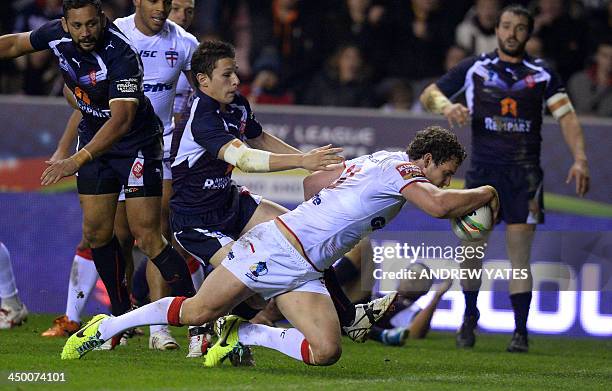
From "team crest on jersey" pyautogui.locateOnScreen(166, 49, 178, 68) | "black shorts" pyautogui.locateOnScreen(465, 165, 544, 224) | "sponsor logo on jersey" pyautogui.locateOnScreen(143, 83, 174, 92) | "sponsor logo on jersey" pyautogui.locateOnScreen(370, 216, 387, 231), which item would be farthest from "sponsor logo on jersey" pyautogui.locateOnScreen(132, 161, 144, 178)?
"black shorts" pyautogui.locateOnScreen(465, 165, 544, 224)

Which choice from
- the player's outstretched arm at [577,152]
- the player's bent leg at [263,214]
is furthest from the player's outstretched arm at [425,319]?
the player's bent leg at [263,214]

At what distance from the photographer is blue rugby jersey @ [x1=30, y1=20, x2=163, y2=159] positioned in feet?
24.7

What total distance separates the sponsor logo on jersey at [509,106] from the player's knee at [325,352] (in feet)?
11.1

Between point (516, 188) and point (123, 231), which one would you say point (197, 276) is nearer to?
point (123, 231)

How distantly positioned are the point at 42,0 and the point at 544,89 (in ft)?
22.7

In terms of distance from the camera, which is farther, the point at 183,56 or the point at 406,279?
the point at 406,279

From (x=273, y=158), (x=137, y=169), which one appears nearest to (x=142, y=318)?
(x=273, y=158)

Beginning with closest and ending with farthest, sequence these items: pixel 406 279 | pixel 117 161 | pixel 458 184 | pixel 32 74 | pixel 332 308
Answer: pixel 332 308 → pixel 117 161 → pixel 406 279 → pixel 458 184 → pixel 32 74

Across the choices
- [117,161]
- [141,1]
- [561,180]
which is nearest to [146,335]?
[117,161]

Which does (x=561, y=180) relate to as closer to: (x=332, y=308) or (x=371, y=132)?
(x=371, y=132)

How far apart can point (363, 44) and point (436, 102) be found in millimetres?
4445

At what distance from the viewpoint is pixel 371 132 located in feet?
40.2

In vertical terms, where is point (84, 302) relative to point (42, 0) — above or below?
below

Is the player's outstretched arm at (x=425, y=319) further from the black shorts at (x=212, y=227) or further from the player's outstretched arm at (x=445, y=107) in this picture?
the black shorts at (x=212, y=227)
